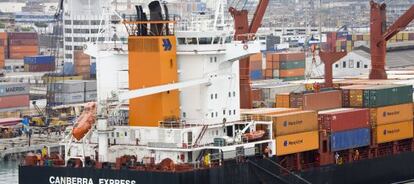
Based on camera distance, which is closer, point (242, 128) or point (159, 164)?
point (159, 164)

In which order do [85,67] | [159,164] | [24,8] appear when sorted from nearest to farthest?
[159,164] < [85,67] < [24,8]

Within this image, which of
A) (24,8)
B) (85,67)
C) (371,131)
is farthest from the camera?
(24,8)

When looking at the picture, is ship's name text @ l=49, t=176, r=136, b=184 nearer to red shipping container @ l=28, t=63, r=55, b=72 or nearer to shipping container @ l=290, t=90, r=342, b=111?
shipping container @ l=290, t=90, r=342, b=111

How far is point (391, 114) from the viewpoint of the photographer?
135ft

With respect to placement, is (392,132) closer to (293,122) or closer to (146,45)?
(293,122)

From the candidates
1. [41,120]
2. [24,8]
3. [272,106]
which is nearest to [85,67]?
[41,120]

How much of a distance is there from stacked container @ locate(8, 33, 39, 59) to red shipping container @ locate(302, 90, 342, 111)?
74.1 metres

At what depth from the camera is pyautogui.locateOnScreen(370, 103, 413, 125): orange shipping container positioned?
40406 millimetres

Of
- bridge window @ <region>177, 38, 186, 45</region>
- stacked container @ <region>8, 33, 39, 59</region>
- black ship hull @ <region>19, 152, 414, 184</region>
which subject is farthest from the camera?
stacked container @ <region>8, 33, 39, 59</region>

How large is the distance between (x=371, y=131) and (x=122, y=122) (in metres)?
8.67

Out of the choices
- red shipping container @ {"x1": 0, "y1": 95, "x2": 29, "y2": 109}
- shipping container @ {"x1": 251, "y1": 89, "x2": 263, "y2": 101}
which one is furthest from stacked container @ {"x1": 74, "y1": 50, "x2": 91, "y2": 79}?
shipping container @ {"x1": 251, "y1": 89, "x2": 263, "y2": 101}

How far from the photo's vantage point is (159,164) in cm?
3366

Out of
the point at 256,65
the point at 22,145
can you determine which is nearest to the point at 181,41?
the point at 22,145

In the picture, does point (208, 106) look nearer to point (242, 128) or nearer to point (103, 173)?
point (242, 128)
